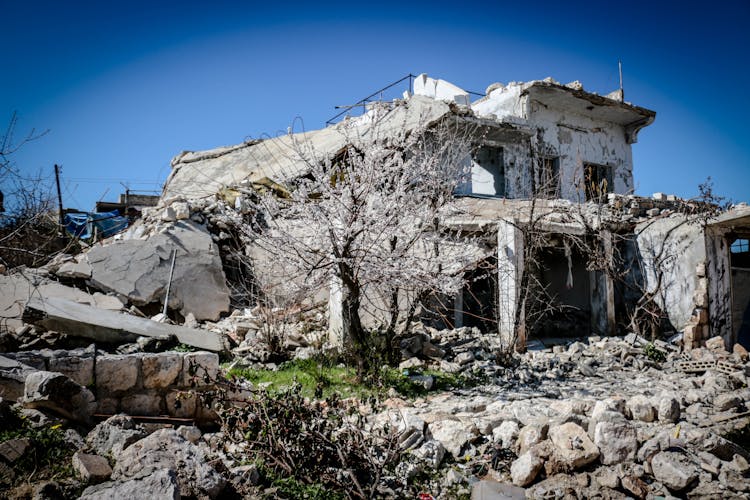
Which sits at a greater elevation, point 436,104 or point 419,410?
point 436,104

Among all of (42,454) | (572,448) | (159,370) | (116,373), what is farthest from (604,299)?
(42,454)

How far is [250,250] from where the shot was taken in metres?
11.8

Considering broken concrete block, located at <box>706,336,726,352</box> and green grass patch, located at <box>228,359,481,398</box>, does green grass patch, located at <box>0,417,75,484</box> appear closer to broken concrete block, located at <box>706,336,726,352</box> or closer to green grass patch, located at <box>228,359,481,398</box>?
green grass patch, located at <box>228,359,481,398</box>

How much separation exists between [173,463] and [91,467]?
1.65 feet

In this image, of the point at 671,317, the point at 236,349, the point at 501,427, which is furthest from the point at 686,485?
the point at 671,317

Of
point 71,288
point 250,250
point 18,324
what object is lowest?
point 18,324

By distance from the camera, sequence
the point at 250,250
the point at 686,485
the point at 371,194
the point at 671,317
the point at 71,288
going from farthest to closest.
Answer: the point at 250,250
the point at 671,317
the point at 71,288
the point at 371,194
the point at 686,485

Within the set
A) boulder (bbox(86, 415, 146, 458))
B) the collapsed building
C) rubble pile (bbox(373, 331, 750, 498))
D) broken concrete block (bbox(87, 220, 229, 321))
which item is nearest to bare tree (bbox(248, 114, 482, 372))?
the collapsed building

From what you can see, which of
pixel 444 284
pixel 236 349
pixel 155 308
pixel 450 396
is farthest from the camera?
pixel 155 308

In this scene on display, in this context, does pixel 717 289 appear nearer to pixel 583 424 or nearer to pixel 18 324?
pixel 583 424

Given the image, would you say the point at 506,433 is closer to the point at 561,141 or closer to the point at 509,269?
the point at 509,269

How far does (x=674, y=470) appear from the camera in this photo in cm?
345

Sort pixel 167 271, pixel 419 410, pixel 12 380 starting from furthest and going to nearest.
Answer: pixel 167 271 → pixel 419 410 → pixel 12 380

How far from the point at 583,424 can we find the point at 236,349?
5.86 m
